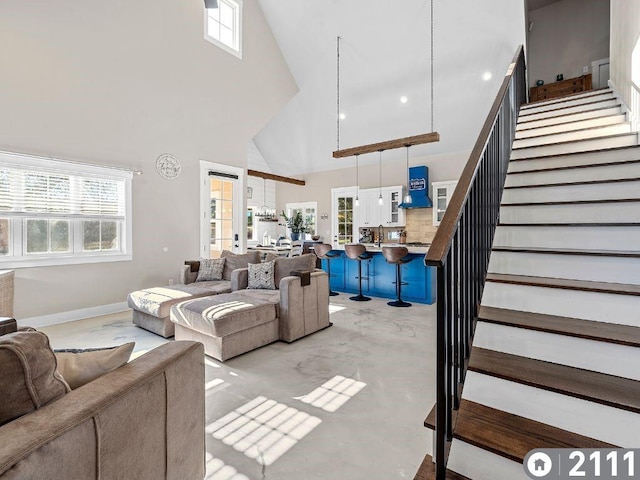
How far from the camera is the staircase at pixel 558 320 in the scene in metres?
1.25

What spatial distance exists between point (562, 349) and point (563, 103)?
13.5 ft

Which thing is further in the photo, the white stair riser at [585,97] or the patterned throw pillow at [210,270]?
the patterned throw pillow at [210,270]

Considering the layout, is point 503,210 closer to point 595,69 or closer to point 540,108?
point 540,108

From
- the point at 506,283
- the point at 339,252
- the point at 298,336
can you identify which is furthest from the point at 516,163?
the point at 339,252

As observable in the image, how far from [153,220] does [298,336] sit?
10.5 feet

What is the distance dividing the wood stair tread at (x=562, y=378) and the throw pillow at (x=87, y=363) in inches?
61.2

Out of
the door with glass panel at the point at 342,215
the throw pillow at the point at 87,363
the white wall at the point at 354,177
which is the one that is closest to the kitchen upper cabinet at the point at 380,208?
the white wall at the point at 354,177

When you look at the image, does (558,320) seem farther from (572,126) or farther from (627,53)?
(627,53)

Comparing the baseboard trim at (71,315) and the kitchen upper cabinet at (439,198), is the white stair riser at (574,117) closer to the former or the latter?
the kitchen upper cabinet at (439,198)

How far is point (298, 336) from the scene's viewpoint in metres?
3.44

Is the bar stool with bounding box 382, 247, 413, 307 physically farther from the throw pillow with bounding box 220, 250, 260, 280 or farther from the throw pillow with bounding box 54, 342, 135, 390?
the throw pillow with bounding box 54, 342, 135, 390

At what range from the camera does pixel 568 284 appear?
180 centimetres

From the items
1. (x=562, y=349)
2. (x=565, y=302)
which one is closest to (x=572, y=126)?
(x=565, y=302)

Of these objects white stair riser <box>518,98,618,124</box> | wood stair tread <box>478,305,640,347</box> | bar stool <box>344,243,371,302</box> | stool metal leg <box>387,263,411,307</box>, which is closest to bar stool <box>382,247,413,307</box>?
stool metal leg <box>387,263,411,307</box>
